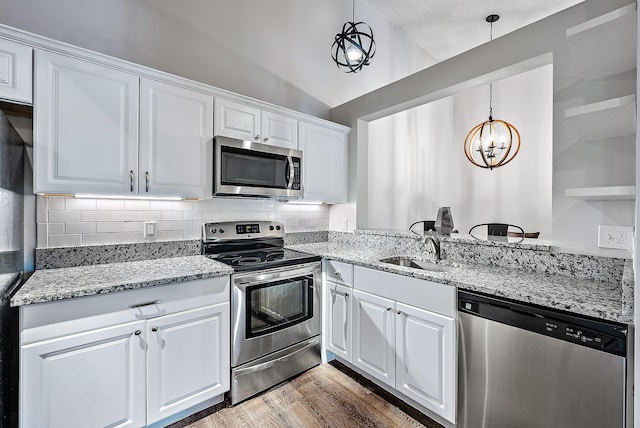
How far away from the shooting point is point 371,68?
148 inches

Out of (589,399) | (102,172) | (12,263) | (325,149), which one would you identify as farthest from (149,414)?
(325,149)

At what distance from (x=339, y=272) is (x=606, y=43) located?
1933 millimetres

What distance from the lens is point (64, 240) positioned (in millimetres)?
1842

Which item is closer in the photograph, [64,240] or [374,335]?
[64,240]

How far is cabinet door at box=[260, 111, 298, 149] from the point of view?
243 centimetres

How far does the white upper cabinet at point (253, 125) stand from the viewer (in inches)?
86.3

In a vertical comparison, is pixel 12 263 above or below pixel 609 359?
above

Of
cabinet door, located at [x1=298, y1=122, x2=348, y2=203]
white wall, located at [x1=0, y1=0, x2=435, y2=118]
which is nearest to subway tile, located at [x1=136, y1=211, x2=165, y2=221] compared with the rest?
white wall, located at [x1=0, y1=0, x2=435, y2=118]

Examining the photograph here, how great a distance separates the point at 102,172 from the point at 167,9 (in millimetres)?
1405

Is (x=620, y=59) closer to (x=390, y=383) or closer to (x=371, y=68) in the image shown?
(x=390, y=383)

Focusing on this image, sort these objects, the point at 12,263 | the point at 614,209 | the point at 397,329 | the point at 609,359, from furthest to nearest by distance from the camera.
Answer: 1. the point at 397,329
2. the point at 614,209
3. the point at 12,263
4. the point at 609,359

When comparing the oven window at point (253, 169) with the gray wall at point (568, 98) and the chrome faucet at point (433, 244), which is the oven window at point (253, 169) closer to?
the chrome faucet at point (433, 244)

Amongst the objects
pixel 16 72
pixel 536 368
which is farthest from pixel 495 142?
pixel 16 72

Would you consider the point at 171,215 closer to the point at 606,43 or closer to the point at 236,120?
the point at 236,120
